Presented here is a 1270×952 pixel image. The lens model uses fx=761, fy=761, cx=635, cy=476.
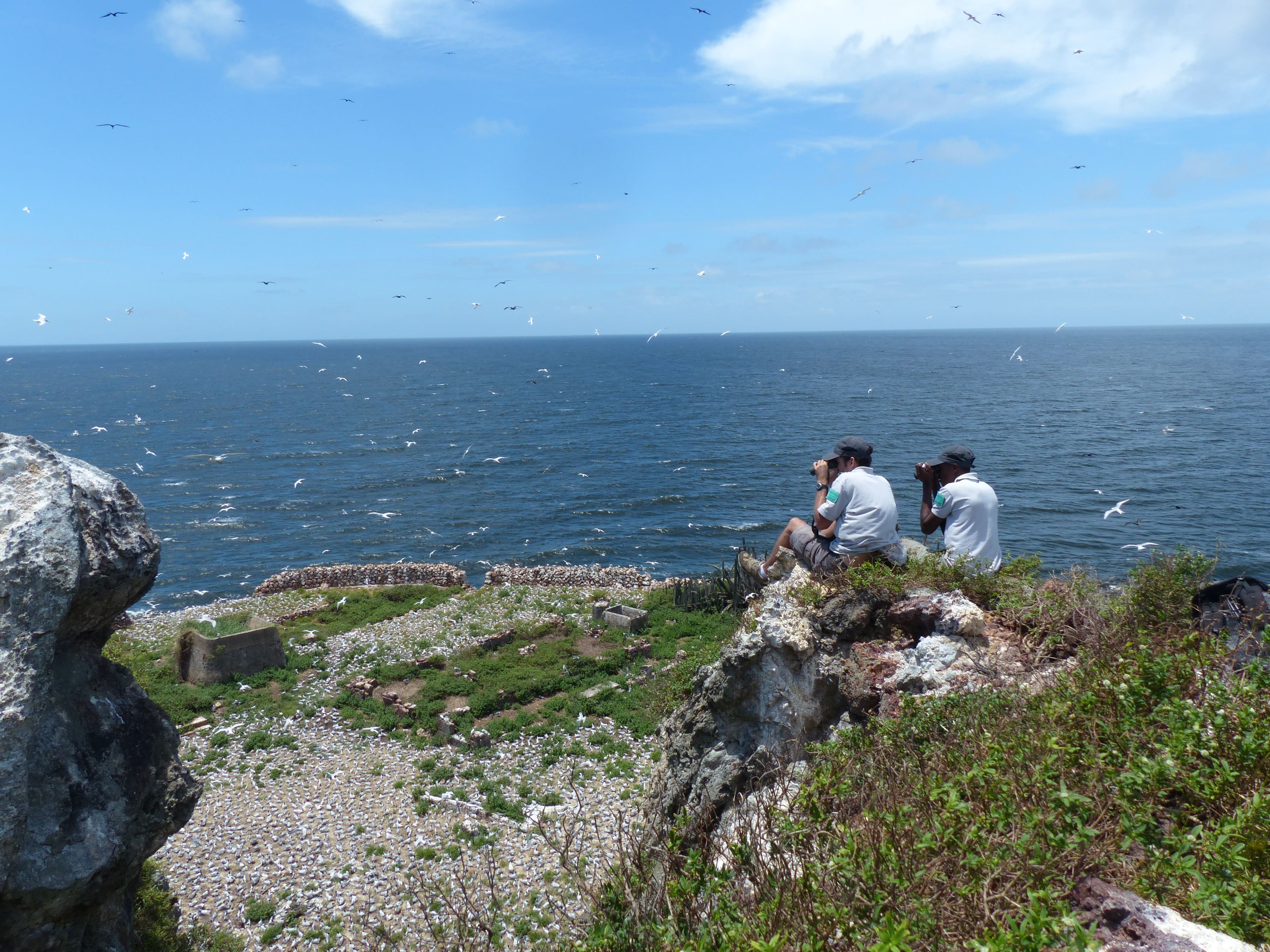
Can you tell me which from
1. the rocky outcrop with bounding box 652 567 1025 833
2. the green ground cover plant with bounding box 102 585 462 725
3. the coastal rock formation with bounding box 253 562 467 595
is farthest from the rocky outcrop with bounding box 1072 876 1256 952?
the coastal rock formation with bounding box 253 562 467 595

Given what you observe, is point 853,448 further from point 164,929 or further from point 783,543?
point 164,929

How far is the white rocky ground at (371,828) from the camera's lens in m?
9.69

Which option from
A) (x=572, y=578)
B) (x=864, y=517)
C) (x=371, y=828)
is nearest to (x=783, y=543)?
(x=864, y=517)

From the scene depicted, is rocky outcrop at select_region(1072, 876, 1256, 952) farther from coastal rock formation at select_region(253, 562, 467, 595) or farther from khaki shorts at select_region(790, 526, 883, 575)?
coastal rock formation at select_region(253, 562, 467, 595)

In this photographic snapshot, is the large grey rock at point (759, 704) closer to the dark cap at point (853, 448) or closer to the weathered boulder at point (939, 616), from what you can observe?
the weathered boulder at point (939, 616)

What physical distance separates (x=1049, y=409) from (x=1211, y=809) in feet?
253

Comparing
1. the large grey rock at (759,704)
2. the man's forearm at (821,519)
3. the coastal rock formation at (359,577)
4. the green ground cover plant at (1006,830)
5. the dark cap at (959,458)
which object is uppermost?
the dark cap at (959,458)

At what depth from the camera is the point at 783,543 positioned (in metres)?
9.27

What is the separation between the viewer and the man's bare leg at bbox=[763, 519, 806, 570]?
29.3 ft

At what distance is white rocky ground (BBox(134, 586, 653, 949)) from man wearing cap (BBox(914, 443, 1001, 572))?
4.67 metres

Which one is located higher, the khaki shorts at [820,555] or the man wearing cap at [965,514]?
the man wearing cap at [965,514]

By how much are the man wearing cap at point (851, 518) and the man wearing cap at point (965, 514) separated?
507 mm

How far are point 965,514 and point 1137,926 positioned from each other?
509 centimetres

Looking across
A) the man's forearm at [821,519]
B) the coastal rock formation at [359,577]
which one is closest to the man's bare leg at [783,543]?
the man's forearm at [821,519]
